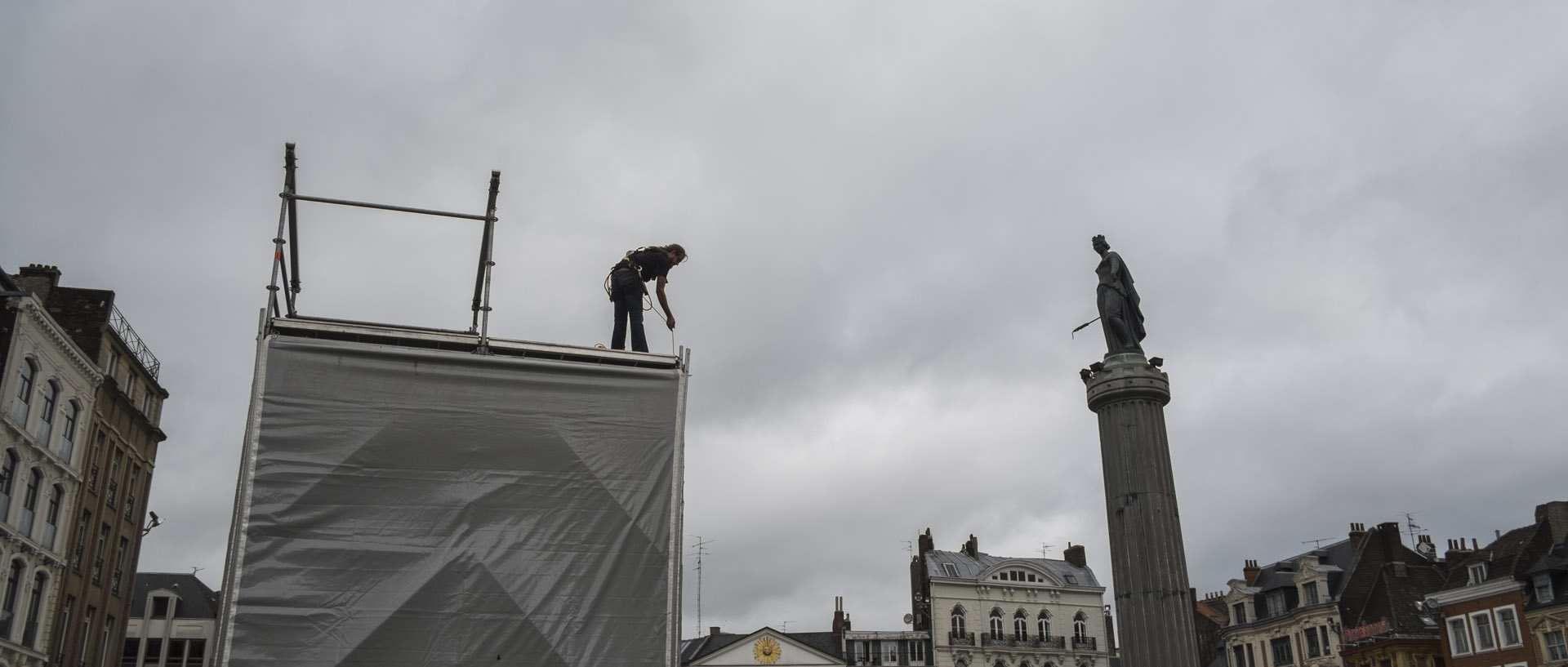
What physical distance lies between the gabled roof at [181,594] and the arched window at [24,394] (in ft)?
73.8

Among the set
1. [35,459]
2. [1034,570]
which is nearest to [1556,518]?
[1034,570]

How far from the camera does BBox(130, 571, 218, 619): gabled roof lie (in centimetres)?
5456

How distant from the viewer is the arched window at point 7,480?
33.0 metres

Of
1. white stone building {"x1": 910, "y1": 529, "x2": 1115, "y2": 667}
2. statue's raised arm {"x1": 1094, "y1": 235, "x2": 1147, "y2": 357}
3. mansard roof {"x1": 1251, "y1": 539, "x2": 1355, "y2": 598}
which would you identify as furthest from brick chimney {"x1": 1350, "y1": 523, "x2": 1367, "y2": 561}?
statue's raised arm {"x1": 1094, "y1": 235, "x2": 1147, "y2": 357}

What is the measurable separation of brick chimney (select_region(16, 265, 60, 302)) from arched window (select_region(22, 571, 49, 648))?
925 centimetres

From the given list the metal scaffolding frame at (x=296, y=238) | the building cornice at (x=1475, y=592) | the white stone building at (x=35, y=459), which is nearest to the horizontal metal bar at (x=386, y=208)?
the metal scaffolding frame at (x=296, y=238)

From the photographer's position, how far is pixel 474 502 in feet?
45.0

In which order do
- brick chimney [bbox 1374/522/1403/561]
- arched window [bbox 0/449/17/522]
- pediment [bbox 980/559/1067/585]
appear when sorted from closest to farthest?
arched window [bbox 0/449/17/522] < brick chimney [bbox 1374/522/1403/561] < pediment [bbox 980/559/1067/585]

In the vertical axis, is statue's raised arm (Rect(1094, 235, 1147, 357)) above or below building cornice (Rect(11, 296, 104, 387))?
below

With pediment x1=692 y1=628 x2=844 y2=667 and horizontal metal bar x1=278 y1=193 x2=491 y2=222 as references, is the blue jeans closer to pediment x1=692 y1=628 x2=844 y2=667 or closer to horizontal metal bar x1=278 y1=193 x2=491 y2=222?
horizontal metal bar x1=278 y1=193 x2=491 y2=222

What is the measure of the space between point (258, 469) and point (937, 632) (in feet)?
161

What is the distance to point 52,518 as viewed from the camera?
121 ft

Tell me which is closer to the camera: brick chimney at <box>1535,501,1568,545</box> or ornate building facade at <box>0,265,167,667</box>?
ornate building facade at <box>0,265,167,667</box>

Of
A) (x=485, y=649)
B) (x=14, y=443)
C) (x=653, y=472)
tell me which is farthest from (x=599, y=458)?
(x=14, y=443)
